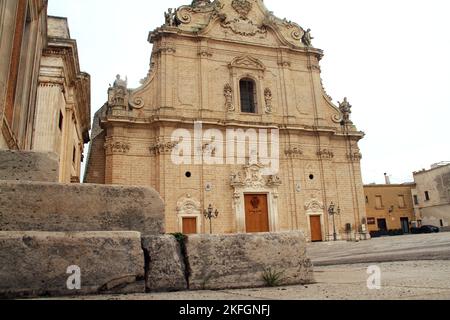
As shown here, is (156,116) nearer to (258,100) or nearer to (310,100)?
(258,100)

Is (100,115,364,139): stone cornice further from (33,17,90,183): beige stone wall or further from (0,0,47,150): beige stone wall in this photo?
(0,0,47,150): beige stone wall

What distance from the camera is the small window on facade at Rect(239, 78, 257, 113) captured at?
21.7 meters

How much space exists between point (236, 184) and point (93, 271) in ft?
54.2

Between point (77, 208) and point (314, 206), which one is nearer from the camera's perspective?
point (77, 208)

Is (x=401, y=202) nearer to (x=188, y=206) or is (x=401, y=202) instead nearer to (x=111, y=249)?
(x=188, y=206)

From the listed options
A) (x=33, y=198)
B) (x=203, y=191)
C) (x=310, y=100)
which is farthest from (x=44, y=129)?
(x=310, y=100)

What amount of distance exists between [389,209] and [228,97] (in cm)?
2224

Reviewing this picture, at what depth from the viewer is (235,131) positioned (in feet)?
65.7

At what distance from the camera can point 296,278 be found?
128 inches

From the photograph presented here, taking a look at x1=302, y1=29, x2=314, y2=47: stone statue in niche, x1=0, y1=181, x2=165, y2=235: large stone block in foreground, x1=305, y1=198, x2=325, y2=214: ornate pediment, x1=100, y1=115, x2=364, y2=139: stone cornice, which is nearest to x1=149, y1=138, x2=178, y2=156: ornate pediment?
x1=100, y1=115, x2=364, y2=139: stone cornice

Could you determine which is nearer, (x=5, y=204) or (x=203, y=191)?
(x=5, y=204)

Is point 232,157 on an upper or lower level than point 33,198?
upper

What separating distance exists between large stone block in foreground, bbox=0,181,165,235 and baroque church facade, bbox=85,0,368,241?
14.6 m

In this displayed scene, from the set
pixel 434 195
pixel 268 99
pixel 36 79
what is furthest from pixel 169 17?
pixel 434 195
